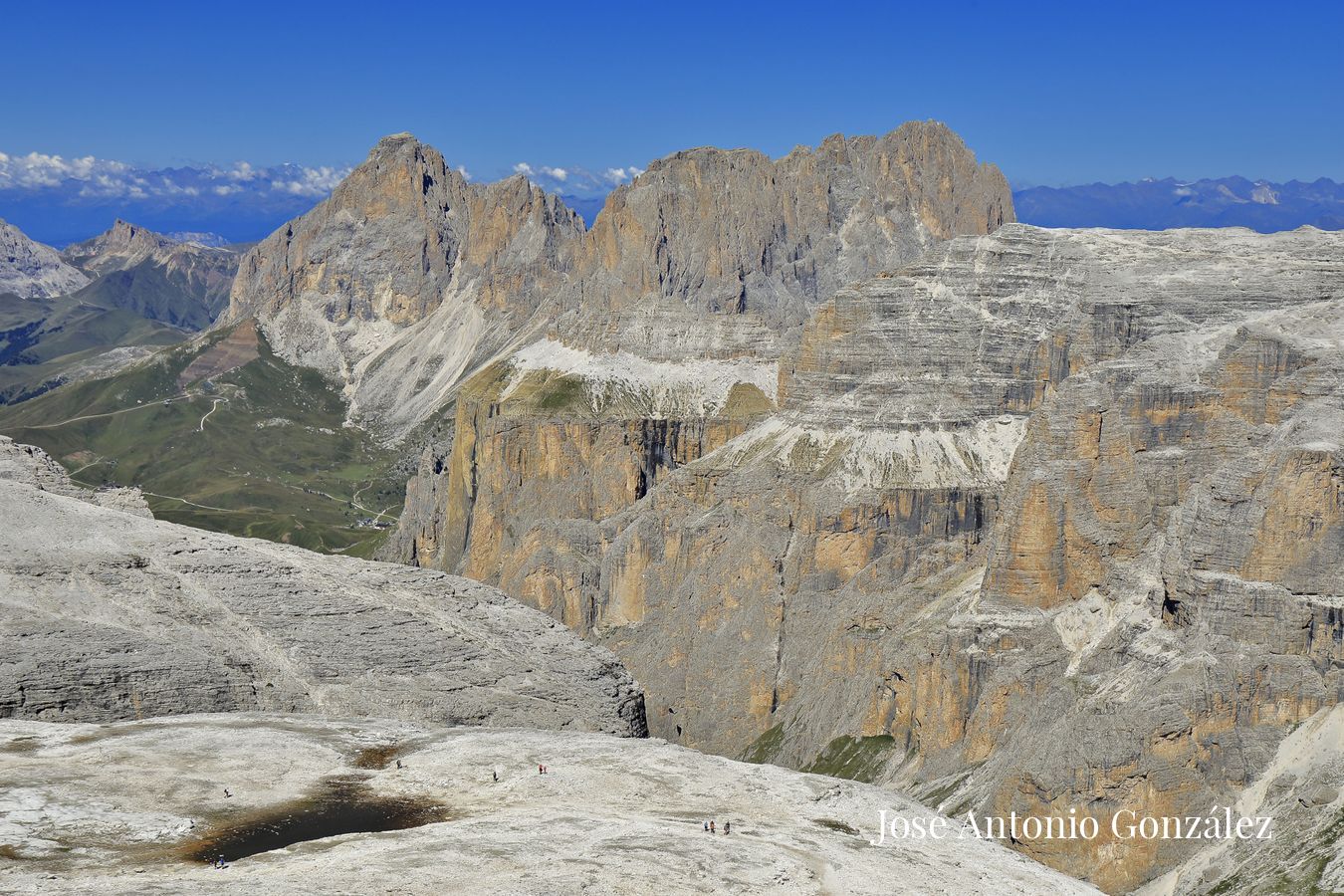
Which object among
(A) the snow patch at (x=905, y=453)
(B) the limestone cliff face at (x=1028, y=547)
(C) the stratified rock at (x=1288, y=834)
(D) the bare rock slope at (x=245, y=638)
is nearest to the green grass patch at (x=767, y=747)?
(B) the limestone cliff face at (x=1028, y=547)

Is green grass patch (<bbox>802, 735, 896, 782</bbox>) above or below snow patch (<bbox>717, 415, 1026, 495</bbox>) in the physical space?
below

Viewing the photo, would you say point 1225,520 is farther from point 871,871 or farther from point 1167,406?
point 871,871

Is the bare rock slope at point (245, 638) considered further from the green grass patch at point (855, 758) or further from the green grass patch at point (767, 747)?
the green grass patch at point (767, 747)

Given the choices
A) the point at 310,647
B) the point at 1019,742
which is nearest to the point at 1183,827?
the point at 1019,742

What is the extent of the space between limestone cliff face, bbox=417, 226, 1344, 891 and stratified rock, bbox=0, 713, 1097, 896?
26.4m

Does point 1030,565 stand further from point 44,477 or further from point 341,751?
point 44,477

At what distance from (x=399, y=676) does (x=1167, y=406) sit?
66.8m

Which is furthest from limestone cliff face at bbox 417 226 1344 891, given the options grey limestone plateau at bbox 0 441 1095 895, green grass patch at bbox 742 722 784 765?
grey limestone plateau at bbox 0 441 1095 895

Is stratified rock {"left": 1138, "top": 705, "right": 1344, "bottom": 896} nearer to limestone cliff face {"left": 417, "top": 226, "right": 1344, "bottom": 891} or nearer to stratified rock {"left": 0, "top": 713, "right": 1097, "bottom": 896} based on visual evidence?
limestone cliff face {"left": 417, "top": 226, "right": 1344, "bottom": 891}

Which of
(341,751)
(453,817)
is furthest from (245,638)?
(453,817)

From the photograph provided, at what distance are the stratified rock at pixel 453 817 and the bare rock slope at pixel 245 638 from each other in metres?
5.12

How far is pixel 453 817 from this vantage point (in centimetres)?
7719

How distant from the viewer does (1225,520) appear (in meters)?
114

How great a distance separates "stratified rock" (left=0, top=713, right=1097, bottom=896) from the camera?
68.6 metres
